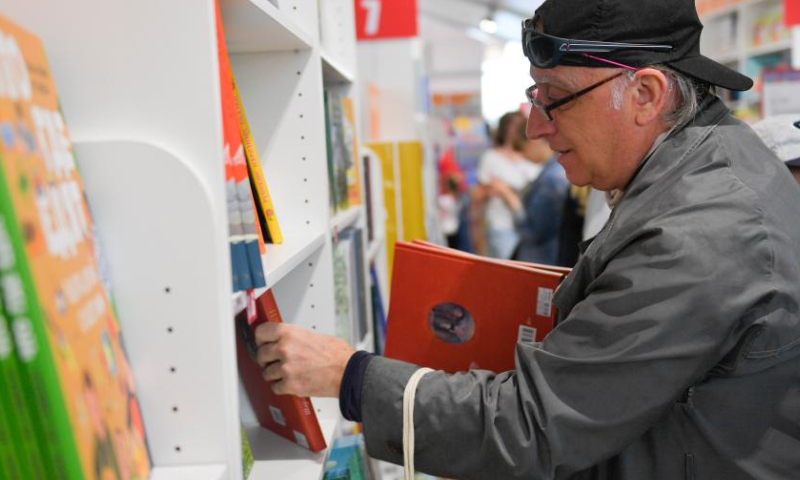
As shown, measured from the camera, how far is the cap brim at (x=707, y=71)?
46.6 inches

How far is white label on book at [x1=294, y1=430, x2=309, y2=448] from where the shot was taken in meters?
1.29

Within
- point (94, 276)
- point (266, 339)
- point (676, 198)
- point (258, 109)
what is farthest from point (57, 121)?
point (676, 198)

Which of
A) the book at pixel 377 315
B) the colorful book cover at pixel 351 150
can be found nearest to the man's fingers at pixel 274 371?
the colorful book cover at pixel 351 150

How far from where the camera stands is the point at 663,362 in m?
1.00

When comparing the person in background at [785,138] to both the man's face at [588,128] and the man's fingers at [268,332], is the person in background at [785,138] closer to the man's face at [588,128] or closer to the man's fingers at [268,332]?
the man's face at [588,128]

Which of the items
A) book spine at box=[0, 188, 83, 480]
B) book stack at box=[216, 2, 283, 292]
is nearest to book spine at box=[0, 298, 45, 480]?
book spine at box=[0, 188, 83, 480]

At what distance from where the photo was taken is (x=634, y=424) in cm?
104

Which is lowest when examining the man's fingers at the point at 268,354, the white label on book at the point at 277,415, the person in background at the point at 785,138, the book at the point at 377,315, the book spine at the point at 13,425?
the book at the point at 377,315

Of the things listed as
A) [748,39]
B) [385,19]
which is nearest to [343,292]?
[385,19]

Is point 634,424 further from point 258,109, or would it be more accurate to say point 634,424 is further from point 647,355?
point 258,109

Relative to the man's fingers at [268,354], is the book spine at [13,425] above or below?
above

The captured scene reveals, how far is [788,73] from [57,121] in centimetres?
430

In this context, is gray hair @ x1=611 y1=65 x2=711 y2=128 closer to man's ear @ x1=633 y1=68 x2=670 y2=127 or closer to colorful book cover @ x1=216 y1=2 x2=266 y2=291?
man's ear @ x1=633 y1=68 x2=670 y2=127

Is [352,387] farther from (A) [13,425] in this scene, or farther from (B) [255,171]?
(A) [13,425]
